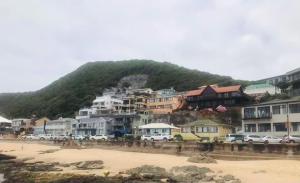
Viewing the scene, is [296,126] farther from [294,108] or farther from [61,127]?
[61,127]

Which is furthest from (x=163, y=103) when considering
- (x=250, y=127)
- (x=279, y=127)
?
(x=279, y=127)

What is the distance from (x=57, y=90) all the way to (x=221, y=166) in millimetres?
163257

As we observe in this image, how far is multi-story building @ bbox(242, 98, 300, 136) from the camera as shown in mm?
54250

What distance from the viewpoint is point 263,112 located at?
60406 millimetres

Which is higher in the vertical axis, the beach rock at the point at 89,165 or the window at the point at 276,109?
the window at the point at 276,109

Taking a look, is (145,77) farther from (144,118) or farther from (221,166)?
(221,166)

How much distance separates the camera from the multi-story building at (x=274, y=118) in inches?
2136

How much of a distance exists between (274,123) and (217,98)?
34323 mm

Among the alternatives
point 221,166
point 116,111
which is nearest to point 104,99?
point 116,111

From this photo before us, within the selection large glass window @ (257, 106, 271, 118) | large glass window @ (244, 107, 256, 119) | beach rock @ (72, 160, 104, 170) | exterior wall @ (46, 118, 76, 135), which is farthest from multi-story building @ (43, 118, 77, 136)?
beach rock @ (72, 160, 104, 170)

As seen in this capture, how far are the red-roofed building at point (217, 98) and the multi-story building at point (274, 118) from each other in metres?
25.9

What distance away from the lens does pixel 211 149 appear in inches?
1596

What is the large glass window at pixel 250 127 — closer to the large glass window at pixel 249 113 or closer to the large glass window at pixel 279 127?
the large glass window at pixel 249 113

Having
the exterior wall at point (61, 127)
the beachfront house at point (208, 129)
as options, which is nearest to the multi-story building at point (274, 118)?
the beachfront house at point (208, 129)
